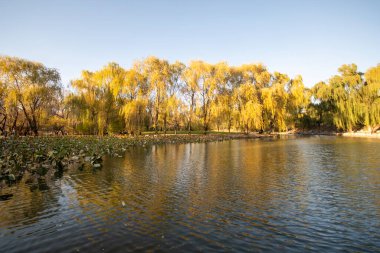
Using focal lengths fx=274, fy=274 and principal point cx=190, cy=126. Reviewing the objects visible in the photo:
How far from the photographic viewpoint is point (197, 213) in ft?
28.9

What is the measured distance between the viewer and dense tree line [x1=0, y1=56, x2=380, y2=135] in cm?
3716

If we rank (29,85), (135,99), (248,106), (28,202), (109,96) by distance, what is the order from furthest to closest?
(248,106), (135,99), (109,96), (29,85), (28,202)

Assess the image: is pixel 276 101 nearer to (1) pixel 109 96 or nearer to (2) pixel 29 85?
(1) pixel 109 96

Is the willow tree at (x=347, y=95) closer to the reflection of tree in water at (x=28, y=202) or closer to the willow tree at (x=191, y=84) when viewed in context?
the willow tree at (x=191, y=84)

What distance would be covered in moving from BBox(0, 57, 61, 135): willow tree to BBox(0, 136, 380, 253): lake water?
25917mm

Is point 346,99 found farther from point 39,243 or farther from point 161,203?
point 39,243

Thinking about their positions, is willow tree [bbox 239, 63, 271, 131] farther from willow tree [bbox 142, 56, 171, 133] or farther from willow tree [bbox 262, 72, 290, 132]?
willow tree [bbox 142, 56, 171, 133]

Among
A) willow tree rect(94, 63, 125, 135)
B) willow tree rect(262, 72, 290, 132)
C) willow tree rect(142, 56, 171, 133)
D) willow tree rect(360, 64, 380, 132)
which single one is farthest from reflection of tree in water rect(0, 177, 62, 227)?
willow tree rect(360, 64, 380, 132)

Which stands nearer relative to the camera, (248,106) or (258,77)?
(248,106)

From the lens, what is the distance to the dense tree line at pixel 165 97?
37156 mm

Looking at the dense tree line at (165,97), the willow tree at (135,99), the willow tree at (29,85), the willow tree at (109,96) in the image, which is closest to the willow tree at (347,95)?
the dense tree line at (165,97)

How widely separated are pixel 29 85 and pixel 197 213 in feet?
117

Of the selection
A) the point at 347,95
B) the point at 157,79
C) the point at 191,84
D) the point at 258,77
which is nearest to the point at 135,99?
the point at 157,79

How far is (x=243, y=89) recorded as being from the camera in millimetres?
53000
